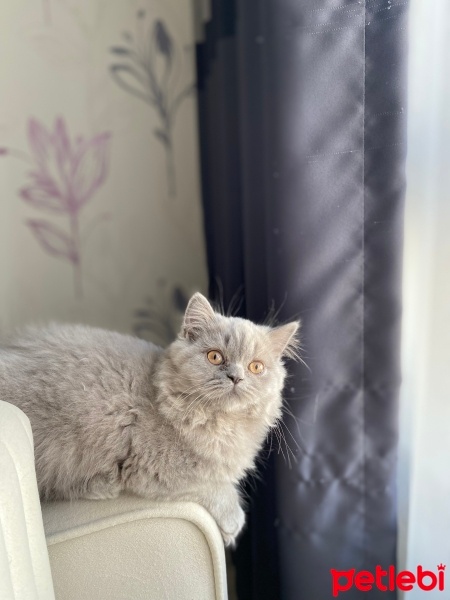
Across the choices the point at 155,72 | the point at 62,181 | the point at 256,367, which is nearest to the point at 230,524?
the point at 256,367

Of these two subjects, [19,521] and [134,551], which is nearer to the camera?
[19,521]

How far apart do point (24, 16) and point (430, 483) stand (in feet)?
4.71

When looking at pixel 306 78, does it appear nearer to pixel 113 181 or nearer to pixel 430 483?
pixel 113 181

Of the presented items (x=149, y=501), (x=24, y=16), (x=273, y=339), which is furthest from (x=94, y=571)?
(x=24, y=16)

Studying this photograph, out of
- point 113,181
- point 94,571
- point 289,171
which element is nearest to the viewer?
point 94,571

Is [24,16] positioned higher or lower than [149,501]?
higher

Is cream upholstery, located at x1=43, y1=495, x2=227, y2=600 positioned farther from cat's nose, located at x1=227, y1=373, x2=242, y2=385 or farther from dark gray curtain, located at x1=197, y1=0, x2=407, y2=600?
dark gray curtain, located at x1=197, y1=0, x2=407, y2=600

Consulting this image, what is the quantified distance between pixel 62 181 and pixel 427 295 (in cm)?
101

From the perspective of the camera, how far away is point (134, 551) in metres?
0.81

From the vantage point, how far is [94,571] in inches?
31.4

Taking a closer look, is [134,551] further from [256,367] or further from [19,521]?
[256,367]

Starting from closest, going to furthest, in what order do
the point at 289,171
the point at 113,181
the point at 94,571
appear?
the point at 94,571 → the point at 289,171 → the point at 113,181

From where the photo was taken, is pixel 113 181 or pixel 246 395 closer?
pixel 246 395

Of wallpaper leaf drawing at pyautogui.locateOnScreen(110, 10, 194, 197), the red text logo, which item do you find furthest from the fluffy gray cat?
wallpaper leaf drawing at pyautogui.locateOnScreen(110, 10, 194, 197)
